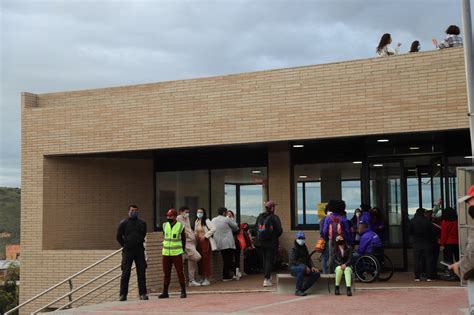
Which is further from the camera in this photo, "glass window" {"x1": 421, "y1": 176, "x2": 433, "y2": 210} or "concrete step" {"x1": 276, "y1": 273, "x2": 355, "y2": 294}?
"glass window" {"x1": 421, "y1": 176, "x2": 433, "y2": 210}

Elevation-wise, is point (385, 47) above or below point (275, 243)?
above

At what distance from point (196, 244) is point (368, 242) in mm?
3883

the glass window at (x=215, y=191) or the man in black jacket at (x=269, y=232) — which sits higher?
the glass window at (x=215, y=191)

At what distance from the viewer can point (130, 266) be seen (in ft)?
46.0

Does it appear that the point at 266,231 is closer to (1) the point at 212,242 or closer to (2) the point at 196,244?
(1) the point at 212,242

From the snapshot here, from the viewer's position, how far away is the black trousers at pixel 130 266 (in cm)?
1393

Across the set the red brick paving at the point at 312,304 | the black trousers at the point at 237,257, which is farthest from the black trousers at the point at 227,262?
the red brick paving at the point at 312,304

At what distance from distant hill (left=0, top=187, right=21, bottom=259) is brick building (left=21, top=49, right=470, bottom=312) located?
6627 cm

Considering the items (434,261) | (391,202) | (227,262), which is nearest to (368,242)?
(434,261)

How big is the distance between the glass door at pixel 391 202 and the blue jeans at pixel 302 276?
192 inches

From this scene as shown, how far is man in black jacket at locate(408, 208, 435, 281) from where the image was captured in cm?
1545

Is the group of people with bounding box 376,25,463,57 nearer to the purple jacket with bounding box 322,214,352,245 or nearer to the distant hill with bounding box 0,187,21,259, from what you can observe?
the purple jacket with bounding box 322,214,352,245

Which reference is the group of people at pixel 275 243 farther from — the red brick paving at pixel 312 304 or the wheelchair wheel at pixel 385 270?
the red brick paving at pixel 312 304

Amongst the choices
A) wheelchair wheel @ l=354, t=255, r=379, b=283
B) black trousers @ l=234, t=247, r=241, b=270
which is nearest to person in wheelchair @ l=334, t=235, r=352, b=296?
wheelchair wheel @ l=354, t=255, r=379, b=283
